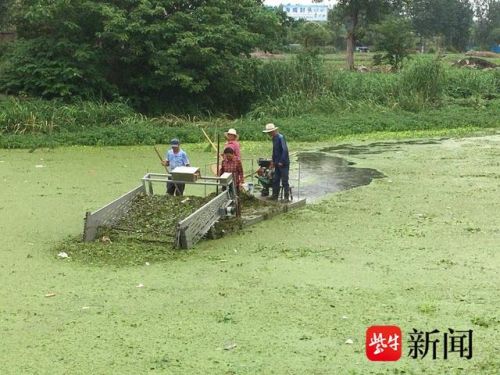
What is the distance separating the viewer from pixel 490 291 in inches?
221

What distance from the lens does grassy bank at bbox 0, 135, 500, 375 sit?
438 centimetres

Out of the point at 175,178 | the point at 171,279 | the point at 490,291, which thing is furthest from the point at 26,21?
the point at 490,291

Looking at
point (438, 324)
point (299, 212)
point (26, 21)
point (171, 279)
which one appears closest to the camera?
point (438, 324)

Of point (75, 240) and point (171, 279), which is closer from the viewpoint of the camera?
point (171, 279)

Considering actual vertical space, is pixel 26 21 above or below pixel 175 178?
above

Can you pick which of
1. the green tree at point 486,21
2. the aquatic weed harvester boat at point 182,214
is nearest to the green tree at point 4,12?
the aquatic weed harvester boat at point 182,214

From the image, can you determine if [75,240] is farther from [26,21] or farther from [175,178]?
[26,21]

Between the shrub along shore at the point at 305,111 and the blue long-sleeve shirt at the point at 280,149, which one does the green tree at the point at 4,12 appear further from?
the blue long-sleeve shirt at the point at 280,149

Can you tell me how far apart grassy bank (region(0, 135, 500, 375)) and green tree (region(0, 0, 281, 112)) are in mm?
8848

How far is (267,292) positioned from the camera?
564 cm

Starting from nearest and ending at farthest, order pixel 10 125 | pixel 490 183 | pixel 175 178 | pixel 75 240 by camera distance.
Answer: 1. pixel 75 240
2. pixel 175 178
3. pixel 490 183
4. pixel 10 125

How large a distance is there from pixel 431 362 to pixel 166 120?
554 inches
